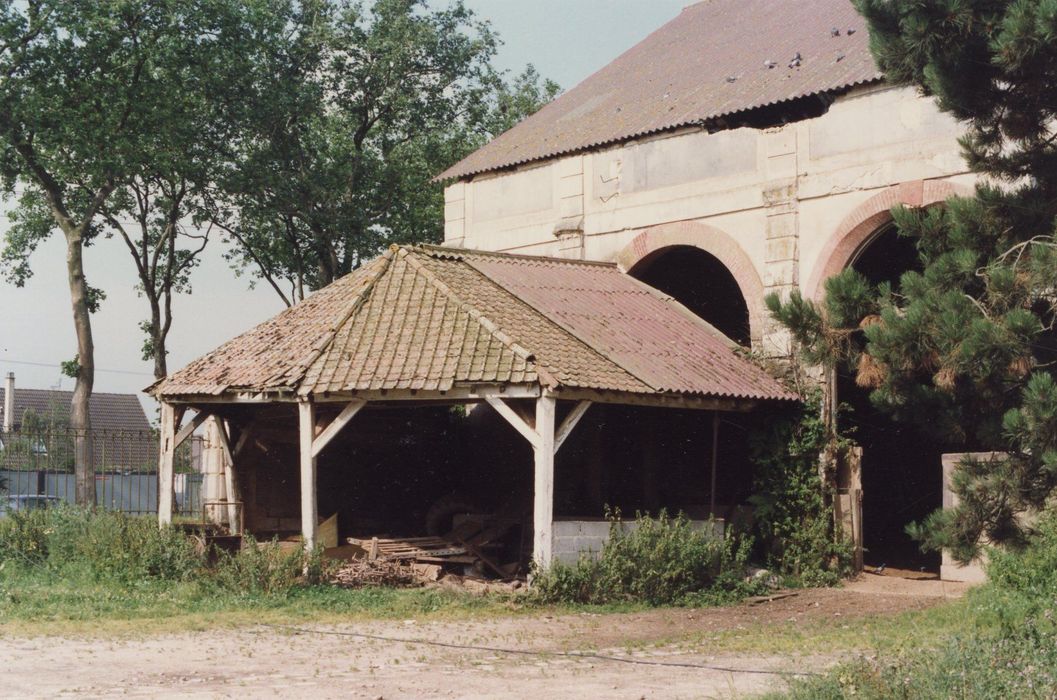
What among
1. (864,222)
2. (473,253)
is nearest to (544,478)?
(473,253)

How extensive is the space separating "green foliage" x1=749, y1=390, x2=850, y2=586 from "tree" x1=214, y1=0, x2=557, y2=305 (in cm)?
1806

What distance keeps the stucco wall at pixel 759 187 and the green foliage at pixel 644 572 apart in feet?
8.76

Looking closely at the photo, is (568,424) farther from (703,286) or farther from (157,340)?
(157,340)

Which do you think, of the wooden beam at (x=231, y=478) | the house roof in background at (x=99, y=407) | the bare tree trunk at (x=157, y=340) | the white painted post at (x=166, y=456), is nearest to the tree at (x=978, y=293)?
the white painted post at (x=166, y=456)

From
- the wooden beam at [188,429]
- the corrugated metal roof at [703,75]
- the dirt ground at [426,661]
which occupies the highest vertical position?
the corrugated metal roof at [703,75]

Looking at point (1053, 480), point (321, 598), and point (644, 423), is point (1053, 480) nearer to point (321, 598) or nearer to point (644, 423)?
point (321, 598)

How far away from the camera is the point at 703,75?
21.9 m

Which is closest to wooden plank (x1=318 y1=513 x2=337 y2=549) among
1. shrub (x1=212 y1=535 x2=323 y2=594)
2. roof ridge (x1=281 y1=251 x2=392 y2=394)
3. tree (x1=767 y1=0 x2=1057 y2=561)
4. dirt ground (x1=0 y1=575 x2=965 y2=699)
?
roof ridge (x1=281 y1=251 x2=392 y2=394)

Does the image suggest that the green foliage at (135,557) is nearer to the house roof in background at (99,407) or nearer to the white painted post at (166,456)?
the white painted post at (166,456)

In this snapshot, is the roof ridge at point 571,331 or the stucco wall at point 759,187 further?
the stucco wall at point 759,187

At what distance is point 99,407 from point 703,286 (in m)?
43.0

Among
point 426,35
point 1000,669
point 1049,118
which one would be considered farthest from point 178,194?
point 1000,669

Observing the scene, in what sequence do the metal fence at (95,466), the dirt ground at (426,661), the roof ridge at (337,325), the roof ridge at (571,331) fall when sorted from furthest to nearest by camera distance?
1. the metal fence at (95,466)
2. the roof ridge at (337,325)
3. the roof ridge at (571,331)
4. the dirt ground at (426,661)

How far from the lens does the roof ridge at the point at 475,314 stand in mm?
15555
